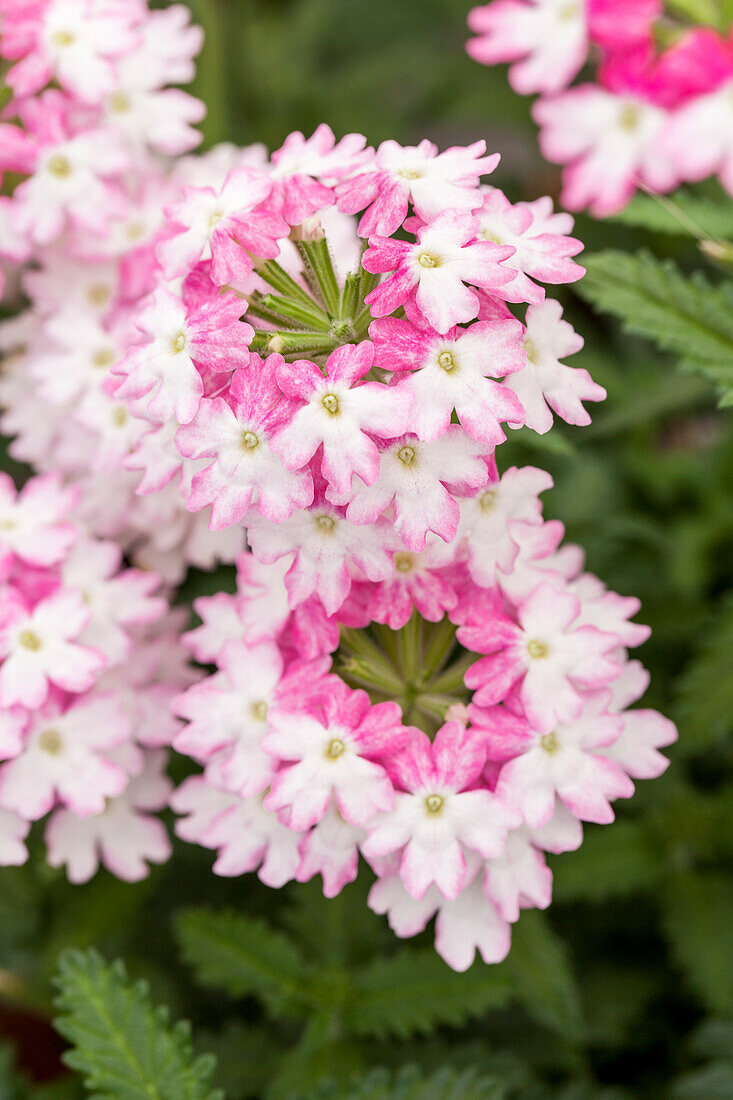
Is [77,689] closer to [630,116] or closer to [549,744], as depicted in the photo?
[549,744]

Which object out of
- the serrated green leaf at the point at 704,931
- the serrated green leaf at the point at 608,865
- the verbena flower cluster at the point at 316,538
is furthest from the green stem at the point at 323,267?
the serrated green leaf at the point at 704,931

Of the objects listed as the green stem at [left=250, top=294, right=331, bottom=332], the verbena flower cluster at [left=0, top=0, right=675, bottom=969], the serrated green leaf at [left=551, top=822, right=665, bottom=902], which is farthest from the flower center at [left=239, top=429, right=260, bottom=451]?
the serrated green leaf at [left=551, top=822, right=665, bottom=902]

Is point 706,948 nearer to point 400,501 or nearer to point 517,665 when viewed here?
point 517,665

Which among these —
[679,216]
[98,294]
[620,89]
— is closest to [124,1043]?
[98,294]

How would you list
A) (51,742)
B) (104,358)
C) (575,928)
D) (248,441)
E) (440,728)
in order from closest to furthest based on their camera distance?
1. (248,441)
2. (440,728)
3. (51,742)
4. (104,358)
5. (575,928)

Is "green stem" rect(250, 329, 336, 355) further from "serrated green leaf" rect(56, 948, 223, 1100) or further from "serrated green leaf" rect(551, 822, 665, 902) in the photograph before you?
"serrated green leaf" rect(551, 822, 665, 902)
